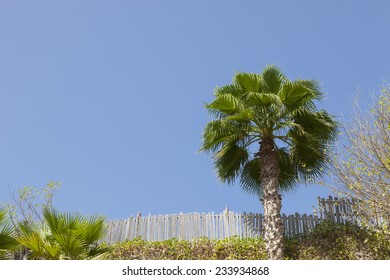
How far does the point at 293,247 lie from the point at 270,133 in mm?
3779

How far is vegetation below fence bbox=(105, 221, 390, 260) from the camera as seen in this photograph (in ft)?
47.0

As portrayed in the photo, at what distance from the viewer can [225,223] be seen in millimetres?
15742

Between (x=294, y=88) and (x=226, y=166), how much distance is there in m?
3.23

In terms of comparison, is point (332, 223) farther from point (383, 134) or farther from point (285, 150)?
point (383, 134)

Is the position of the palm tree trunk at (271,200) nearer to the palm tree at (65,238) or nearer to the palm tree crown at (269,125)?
the palm tree crown at (269,125)

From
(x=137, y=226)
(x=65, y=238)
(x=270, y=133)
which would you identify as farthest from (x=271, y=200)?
(x=65, y=238)

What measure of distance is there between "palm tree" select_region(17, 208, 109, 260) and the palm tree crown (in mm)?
6058

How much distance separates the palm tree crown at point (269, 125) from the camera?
1346 centimetres

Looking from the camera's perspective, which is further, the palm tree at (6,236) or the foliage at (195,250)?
the foliage at (195,250)

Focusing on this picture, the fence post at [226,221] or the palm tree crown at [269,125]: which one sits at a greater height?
the palm tree crown at [269,125]

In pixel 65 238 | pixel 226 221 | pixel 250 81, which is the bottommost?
pixel 65 238

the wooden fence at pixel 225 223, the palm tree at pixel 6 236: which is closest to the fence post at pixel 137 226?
the wooden fence at pixel 225 223

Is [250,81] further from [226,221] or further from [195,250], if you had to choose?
[195,250]

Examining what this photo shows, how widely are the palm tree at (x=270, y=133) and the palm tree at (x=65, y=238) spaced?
6130mm
